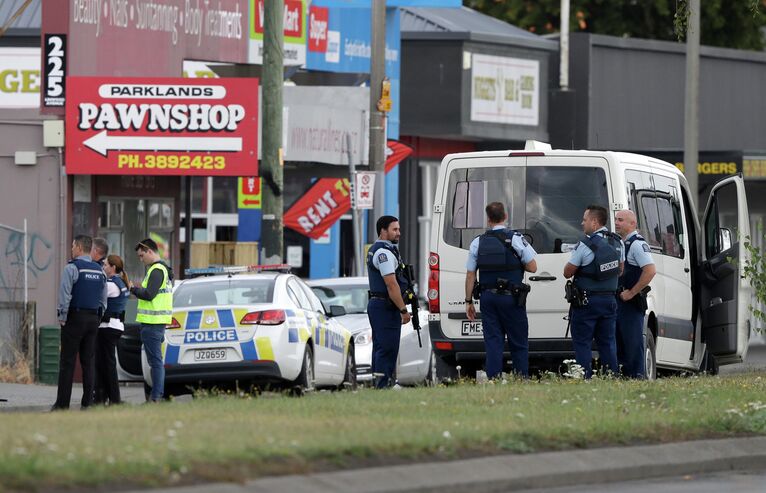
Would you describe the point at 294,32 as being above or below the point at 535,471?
above

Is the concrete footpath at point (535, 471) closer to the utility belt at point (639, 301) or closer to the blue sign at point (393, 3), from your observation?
the utility belt at point (639, 301)

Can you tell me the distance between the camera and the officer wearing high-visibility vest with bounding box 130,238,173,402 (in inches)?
659

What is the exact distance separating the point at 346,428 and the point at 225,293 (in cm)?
683

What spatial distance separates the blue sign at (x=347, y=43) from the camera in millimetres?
31578

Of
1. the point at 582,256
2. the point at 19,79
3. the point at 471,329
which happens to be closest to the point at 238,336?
the point at 471,329

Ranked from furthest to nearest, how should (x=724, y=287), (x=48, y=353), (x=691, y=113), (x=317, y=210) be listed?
(x=317, y=210) < (x=691, y=113) < (x=48, y=353) < (x=724, y=287)

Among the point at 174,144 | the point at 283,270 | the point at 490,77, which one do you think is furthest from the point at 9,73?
the point at 490,77

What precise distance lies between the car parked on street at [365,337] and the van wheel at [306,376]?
98.4 inches

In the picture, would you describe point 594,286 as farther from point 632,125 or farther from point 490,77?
point 632,125

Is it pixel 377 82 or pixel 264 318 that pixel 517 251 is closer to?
pixel 264 318

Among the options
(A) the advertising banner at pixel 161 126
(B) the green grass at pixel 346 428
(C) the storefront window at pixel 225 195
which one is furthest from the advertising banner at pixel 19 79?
(B) the green grass at pixel 346 428

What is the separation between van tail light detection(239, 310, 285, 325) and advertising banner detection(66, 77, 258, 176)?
663cm

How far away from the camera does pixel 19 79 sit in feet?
88.1

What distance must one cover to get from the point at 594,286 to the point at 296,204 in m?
14.9
